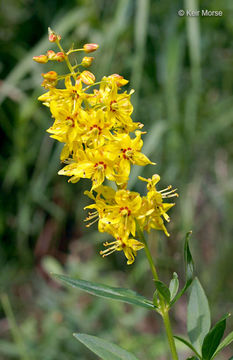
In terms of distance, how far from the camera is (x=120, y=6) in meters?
2.21

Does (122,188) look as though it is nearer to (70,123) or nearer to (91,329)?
(70,123)

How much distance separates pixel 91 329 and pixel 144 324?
0.83 m

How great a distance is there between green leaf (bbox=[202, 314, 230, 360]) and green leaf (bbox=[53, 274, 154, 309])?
0.40 ft

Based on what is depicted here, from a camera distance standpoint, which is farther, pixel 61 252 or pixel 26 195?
pixel 61 252

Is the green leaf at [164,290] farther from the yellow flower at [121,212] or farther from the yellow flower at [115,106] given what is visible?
the yellow flower at [115,106]

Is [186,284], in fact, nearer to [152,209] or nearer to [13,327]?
[152,209]

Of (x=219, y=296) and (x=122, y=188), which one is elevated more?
(x=122, y=188)

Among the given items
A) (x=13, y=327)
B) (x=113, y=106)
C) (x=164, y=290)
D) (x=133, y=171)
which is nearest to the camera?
(x=164, y=290)

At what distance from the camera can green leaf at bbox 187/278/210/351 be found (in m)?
1.00

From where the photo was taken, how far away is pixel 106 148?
0.95 m

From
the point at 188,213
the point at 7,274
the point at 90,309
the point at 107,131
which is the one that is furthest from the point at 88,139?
the point at 7,274

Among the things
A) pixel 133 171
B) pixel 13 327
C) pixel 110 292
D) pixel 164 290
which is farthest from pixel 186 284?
pixel 133 171

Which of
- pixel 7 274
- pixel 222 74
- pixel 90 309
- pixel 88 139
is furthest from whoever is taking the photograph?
pixel 7 274

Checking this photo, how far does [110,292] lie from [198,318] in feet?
0.77
